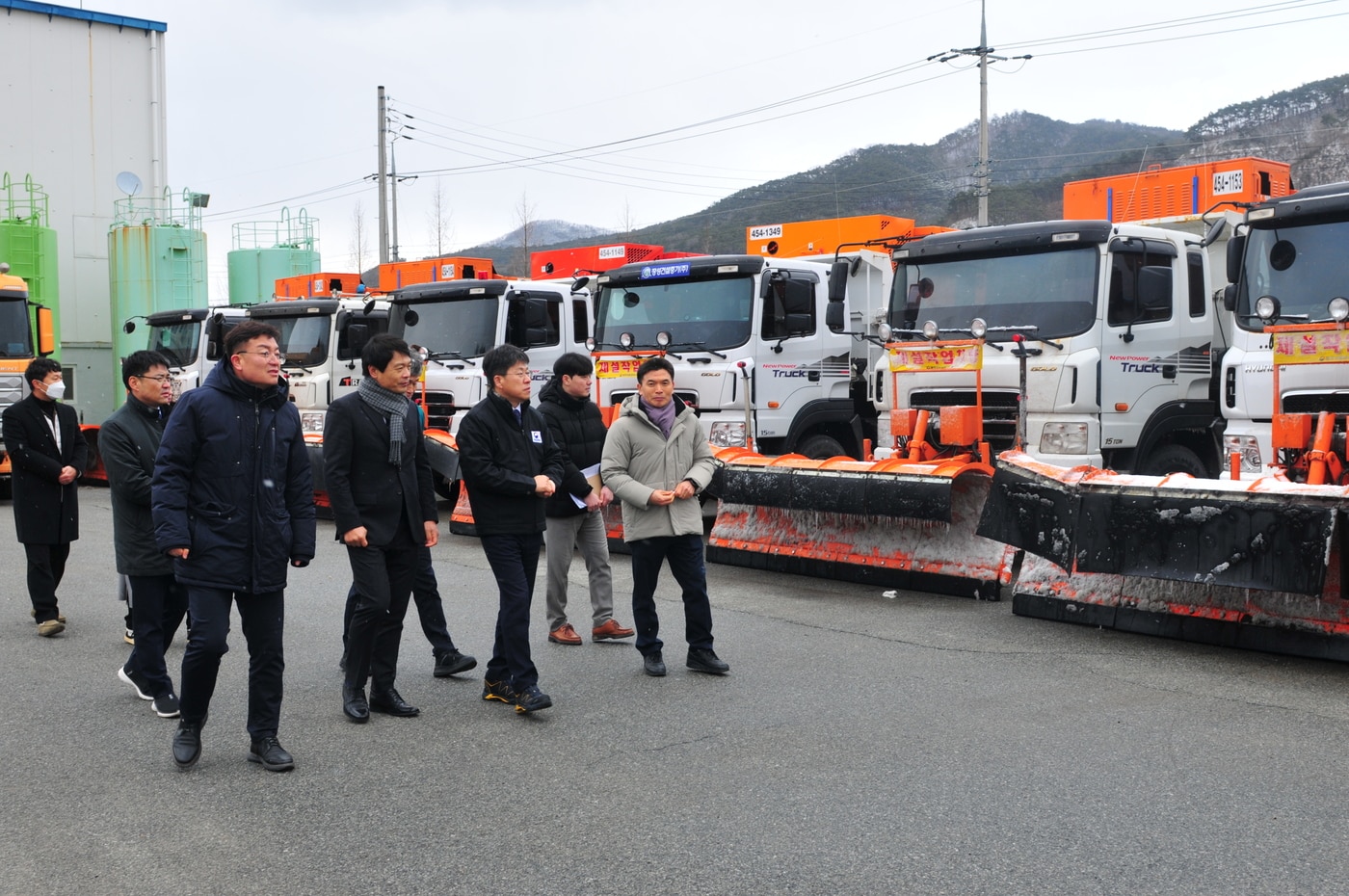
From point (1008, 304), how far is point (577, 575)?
4.16 metres

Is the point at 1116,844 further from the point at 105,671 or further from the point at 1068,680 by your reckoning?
the point at 105,671

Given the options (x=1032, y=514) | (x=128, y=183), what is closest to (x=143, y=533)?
(x=1032, y=514)

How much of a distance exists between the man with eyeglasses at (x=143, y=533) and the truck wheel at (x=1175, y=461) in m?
7.60

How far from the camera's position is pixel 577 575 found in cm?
1002

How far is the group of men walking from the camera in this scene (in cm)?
505

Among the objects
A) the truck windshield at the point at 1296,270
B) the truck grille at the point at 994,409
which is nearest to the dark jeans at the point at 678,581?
the truck grille at the point at 994,409

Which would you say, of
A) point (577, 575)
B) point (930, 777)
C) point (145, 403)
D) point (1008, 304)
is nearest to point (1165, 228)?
point (1008, 304)

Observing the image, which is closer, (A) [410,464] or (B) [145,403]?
(A) [410,464]

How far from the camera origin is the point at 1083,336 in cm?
962

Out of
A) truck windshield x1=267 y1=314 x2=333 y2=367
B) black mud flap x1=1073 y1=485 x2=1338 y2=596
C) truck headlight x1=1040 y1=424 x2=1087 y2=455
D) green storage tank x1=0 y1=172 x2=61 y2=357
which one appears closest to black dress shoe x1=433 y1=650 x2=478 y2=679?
black mud flap x1=1073 y1=485 x2=1338 y2=596

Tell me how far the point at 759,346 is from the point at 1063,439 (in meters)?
3.16

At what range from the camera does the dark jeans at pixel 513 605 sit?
19.4 ft

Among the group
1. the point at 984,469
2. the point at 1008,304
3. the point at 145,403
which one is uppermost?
the point at 1008,304

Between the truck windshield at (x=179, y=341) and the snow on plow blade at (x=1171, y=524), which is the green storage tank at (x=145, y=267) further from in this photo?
the snow on plow blade at (x=1171, y=524)
